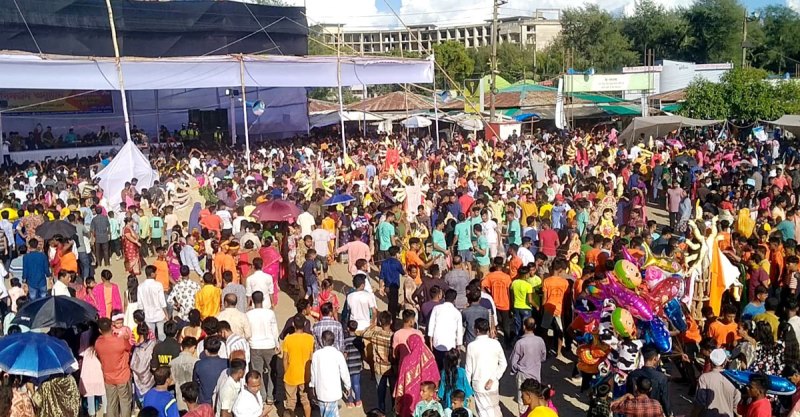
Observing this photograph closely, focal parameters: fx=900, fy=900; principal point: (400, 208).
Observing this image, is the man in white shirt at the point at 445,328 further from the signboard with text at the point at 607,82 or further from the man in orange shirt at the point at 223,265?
the signboard with text at the point at 607,82

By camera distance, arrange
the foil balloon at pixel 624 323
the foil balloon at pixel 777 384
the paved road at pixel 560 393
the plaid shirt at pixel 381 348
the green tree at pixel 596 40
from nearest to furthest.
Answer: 1. the foil balloon at pixel 777 384
2. the foil balloon at pixel 624 323
3. the plaid shirt at pixel 381 348
4. the paved road at pixel 560 393
5. the green tree at pixel 596 40

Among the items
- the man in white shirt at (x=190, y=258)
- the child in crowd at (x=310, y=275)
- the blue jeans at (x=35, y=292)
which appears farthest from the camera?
the man in white shirt at (x=190, y=258)

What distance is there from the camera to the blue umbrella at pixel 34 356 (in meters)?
6.89

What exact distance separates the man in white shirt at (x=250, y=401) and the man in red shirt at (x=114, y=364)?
1508mm

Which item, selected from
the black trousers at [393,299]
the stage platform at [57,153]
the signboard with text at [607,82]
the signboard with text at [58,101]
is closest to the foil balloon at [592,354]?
the black trousers at [393,299]

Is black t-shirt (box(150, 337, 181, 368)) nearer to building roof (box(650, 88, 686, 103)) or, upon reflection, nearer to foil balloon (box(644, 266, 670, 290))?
foil balloon (box(644, 266, 670, 290))

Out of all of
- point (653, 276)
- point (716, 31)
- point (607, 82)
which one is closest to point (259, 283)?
point (653, 276)

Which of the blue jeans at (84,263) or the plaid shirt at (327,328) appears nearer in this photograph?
the plaid shirt at (327,328)

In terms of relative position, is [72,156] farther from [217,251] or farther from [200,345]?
[200,345]

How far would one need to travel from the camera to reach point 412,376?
24.1 ft

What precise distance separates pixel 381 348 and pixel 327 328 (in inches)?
21.6

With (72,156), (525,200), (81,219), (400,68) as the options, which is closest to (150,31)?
(72,156)

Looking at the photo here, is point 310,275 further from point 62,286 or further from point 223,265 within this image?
point 62,286

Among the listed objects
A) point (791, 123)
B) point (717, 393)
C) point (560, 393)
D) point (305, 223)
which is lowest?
point (560, 393)
